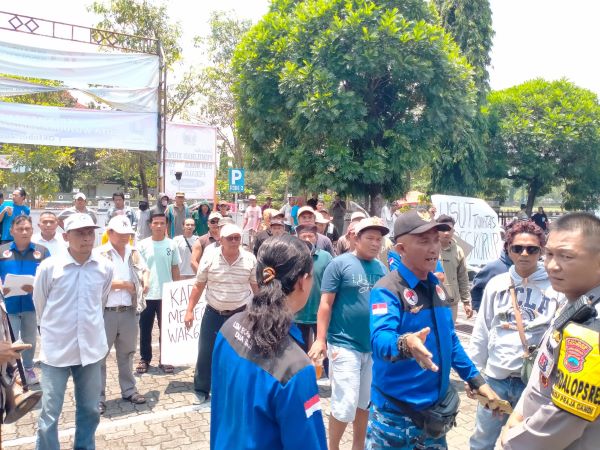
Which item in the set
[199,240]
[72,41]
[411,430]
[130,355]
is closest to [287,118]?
[72,41]

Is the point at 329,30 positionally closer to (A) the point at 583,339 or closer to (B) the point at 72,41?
(B) the point at 72,41

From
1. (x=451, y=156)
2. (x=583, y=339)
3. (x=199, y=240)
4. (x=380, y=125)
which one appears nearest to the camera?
(x=583, y=339)

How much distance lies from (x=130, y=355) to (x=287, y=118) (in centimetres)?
997

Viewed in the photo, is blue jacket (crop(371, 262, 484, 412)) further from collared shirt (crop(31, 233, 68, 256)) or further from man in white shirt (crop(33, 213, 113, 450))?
collared shirt (crop(31, 233, 68, 256))

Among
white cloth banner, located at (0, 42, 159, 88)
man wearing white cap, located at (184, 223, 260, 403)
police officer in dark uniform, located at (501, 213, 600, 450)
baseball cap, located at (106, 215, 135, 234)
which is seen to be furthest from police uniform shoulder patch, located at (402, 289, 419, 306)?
white cloth banner, located at (0, 42, 159, 88)

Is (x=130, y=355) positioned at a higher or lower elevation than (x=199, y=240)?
lower

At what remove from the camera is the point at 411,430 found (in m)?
2.59

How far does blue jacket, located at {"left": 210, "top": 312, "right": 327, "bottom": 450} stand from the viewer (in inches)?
62.8

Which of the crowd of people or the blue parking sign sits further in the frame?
the blue parking sign

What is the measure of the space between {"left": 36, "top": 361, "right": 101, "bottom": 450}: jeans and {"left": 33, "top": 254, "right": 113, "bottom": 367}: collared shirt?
0.30 ft

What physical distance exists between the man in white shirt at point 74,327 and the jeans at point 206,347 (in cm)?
137

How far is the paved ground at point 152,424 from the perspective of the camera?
4.21 m

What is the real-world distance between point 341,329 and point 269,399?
230cm

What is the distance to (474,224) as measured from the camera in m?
8.62
